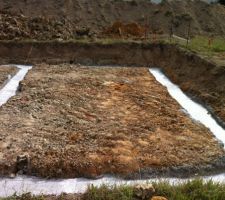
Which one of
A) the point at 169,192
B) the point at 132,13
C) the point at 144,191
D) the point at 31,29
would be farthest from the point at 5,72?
the point at 132,13

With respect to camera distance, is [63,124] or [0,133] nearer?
[0,133]

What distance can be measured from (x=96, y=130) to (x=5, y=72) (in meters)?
6.52

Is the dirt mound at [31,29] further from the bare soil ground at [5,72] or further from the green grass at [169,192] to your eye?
the green grass at [169,192]

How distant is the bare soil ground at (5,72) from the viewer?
13280 mm

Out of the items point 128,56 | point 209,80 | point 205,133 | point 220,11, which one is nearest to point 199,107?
point 209,80

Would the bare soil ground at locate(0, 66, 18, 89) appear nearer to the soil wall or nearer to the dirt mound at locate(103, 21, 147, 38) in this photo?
the soil wall

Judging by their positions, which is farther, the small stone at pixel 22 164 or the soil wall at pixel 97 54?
the soil wall at pixel 97 54

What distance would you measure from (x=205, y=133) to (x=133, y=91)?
3697 mm

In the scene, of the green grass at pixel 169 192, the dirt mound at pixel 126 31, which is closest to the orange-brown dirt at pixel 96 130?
the green grass at pixel 169 192

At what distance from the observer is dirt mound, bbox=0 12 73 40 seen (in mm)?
18438

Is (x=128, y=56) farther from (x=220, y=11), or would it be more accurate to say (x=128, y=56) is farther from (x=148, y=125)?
(x=220, y=11)

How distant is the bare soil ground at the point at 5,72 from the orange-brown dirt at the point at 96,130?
0.95 m

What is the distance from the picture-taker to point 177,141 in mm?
8570

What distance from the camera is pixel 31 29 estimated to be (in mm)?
18922
